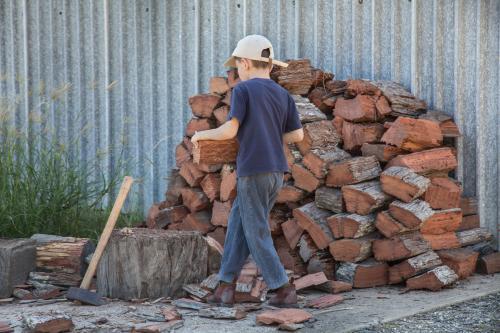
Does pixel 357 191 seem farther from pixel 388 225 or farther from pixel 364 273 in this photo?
pixel 364 273

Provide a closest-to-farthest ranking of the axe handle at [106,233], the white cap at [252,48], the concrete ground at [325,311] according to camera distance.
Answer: the concrete ground at [325,311], the white cap at [252,48], the axe handle at [106,233]

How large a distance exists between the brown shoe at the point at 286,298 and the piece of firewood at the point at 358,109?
1.89 m

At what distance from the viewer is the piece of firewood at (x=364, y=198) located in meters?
→ 6.45

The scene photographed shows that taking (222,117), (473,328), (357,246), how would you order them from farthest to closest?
(222,117)
(357,246)
(473,328)

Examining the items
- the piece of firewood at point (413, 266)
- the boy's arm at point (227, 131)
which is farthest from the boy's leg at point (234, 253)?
the piece of firewood at point (413, 266)

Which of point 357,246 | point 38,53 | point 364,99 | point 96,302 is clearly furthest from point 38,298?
point 38,53

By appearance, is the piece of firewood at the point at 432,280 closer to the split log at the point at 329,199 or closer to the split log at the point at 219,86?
the split log at the point at 329,199

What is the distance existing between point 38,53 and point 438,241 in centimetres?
595

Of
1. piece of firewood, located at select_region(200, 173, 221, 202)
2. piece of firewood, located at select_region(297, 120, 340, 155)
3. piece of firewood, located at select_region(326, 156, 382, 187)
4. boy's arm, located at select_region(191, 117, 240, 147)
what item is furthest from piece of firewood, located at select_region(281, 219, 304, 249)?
boy's arm, located at select_region(191, 117, 240, 147)

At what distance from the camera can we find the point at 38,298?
6148 mm

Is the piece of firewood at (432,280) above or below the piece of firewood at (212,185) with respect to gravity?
below

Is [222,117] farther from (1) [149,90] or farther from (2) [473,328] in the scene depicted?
(2) [473,328]

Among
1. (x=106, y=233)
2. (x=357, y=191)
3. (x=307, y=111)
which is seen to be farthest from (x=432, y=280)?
(x=106, y=233)

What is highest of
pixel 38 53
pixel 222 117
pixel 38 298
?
pixel 38 53
